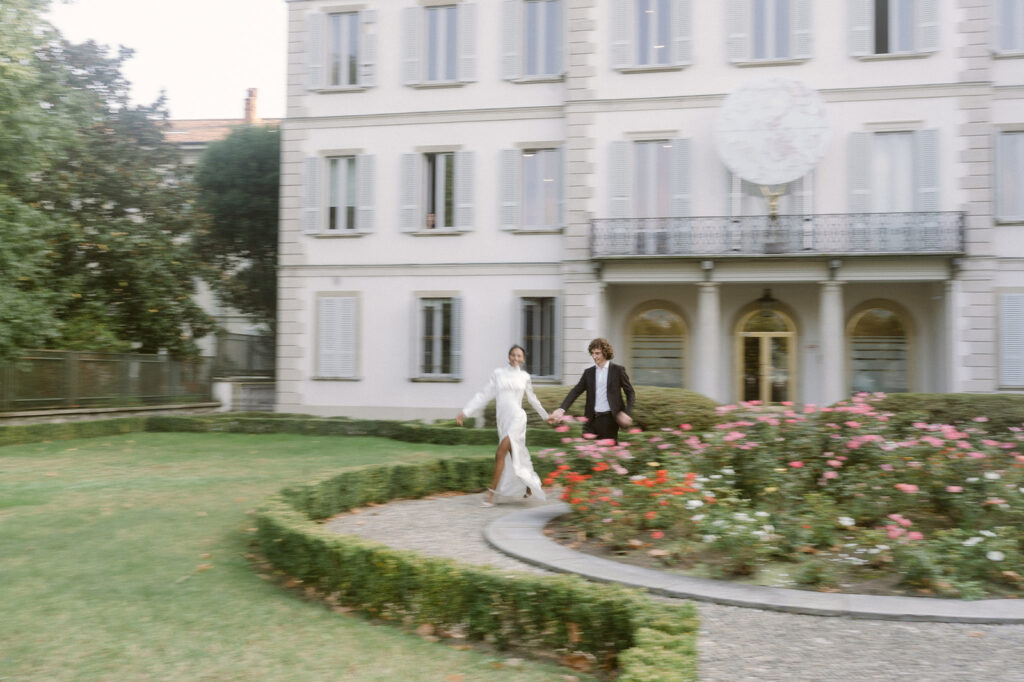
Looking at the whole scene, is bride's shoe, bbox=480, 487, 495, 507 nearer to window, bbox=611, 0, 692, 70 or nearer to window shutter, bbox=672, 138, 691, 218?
window shutter, bbox=672, 138, 691, 218

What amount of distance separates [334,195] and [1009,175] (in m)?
16.7

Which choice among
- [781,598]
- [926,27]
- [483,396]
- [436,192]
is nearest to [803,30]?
[926,27]

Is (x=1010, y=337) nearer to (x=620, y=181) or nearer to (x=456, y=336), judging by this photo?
(x=620, y=181)

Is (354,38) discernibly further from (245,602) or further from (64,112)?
(245,602)

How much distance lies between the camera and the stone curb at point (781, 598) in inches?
212

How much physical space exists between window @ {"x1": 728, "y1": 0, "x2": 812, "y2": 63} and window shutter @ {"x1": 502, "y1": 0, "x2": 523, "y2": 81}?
5.29 meters

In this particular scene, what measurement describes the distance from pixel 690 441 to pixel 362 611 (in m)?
4.02

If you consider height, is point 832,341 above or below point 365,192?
below

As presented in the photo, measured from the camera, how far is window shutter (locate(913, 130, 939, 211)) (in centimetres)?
2000

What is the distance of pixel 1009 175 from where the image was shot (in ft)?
65.4

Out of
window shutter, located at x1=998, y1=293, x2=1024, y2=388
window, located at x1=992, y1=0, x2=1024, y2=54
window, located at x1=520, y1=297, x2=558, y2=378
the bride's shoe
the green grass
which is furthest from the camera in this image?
window, located at x1=520, y1=297, x2=558, y2=378

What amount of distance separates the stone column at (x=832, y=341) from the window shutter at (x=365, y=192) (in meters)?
11.7

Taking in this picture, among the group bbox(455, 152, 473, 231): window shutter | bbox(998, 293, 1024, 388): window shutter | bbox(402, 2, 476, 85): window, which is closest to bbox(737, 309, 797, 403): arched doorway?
bbox(998, 293, 1024, 388): window shutter

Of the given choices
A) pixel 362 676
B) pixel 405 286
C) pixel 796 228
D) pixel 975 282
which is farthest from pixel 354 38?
pixel 362 676
